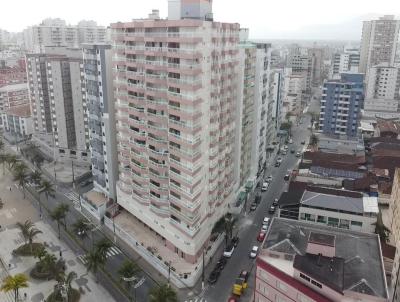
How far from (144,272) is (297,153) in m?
84.0

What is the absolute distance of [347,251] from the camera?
186ft

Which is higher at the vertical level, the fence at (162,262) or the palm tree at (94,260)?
the palm tree at (94,260)

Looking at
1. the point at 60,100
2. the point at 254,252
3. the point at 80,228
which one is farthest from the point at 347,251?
the point at 60,100

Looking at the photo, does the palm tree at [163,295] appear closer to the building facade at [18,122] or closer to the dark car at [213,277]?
the dark car at [213,277]

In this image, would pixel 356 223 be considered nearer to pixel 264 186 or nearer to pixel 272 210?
pixel 272 210

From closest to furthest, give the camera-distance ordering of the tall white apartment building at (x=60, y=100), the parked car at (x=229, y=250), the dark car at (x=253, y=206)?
the parked car at (x=229, y=250)
the dark car at (x=253, y=206)
the tall white apartment building at (x=60, y=100)

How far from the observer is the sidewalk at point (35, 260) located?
64438 millimetres

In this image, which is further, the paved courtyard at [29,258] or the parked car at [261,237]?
the parked car at [261,237]

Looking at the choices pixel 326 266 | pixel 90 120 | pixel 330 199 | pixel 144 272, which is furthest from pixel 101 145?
pixel 326 266

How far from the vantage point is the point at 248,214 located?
9206 cm

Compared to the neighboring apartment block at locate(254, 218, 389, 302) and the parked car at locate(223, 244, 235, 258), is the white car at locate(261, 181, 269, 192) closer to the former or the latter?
the parked car at locate(223, 244, 235, 258)

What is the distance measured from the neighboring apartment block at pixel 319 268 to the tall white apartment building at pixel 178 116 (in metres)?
16.8

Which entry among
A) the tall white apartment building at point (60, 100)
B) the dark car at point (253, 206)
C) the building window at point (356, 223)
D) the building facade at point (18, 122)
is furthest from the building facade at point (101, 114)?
the building facade at point (18, 122)

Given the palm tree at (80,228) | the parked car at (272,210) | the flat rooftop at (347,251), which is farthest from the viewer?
the parked car at (272,210)
